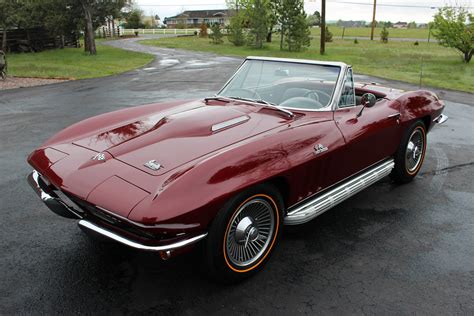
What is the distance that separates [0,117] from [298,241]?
747 cm

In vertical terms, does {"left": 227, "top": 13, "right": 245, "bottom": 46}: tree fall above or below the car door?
above

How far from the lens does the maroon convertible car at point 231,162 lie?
101 inches


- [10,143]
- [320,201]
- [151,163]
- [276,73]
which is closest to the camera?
[151,163]

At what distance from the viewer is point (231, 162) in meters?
2.80

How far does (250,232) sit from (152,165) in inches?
32.6

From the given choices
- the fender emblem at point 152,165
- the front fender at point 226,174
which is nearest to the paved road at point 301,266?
the front fender at point 226,174

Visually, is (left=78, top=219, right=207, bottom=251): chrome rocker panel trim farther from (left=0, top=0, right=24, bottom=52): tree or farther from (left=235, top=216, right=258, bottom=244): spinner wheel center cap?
(left=0, top=0, right=24, bottom=52): tree

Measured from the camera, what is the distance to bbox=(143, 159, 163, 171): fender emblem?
2793 mm

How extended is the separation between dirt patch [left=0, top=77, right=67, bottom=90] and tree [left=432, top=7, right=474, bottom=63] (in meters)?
19.0

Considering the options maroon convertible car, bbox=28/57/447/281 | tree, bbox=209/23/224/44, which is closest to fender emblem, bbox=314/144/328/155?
maroon convertible car, bbox=28/57/447/281

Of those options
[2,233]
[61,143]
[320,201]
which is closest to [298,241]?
[320,201]

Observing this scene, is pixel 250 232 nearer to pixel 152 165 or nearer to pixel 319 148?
pixel 152 165

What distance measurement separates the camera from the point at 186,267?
318 cm

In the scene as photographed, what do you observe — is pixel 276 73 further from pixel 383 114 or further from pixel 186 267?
pixel 186 267
